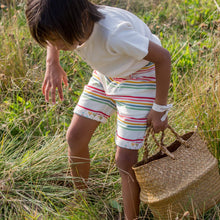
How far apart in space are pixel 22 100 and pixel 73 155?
93cm

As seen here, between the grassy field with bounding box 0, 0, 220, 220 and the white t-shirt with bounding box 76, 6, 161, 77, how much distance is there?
2.25 ft

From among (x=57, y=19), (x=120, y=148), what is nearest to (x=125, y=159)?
(x=120, y=148)

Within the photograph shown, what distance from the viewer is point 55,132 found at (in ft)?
8.86

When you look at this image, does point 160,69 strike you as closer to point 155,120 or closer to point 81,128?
point 155,120

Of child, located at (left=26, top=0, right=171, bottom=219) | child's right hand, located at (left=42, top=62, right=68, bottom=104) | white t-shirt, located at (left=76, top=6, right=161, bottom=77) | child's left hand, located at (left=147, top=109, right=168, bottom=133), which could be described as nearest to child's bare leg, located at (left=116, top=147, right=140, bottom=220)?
child, located at (left=26, top=0, right=171, bottom=219)

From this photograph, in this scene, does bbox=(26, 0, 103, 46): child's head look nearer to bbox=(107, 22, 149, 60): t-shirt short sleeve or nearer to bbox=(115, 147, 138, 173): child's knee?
bbox=(107, 22, 149, 60): t-shirt short sleeve

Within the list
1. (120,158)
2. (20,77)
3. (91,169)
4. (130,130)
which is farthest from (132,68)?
(20,77)

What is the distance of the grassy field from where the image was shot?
2.08m

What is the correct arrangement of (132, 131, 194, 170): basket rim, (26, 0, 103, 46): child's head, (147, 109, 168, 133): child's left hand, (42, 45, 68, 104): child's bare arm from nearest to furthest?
(26, 0, 103, 46): child's head → (147, 109, 168, 133): child's left hand → (132, 131, 194, 170): basket rim → (42, 45, 68, 104): child's bare arm

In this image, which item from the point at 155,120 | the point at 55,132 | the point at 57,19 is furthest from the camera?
the point at 55,132

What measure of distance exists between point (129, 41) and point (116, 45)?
63mm

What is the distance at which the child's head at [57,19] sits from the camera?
Answer: 60.1 inches

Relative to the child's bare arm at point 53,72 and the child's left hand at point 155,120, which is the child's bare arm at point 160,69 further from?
the child's bare arm at point 53,72

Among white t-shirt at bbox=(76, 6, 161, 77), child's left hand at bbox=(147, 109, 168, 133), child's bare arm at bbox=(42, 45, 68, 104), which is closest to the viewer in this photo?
white t-shirt at bbox=(76, 6, 161, 77)
